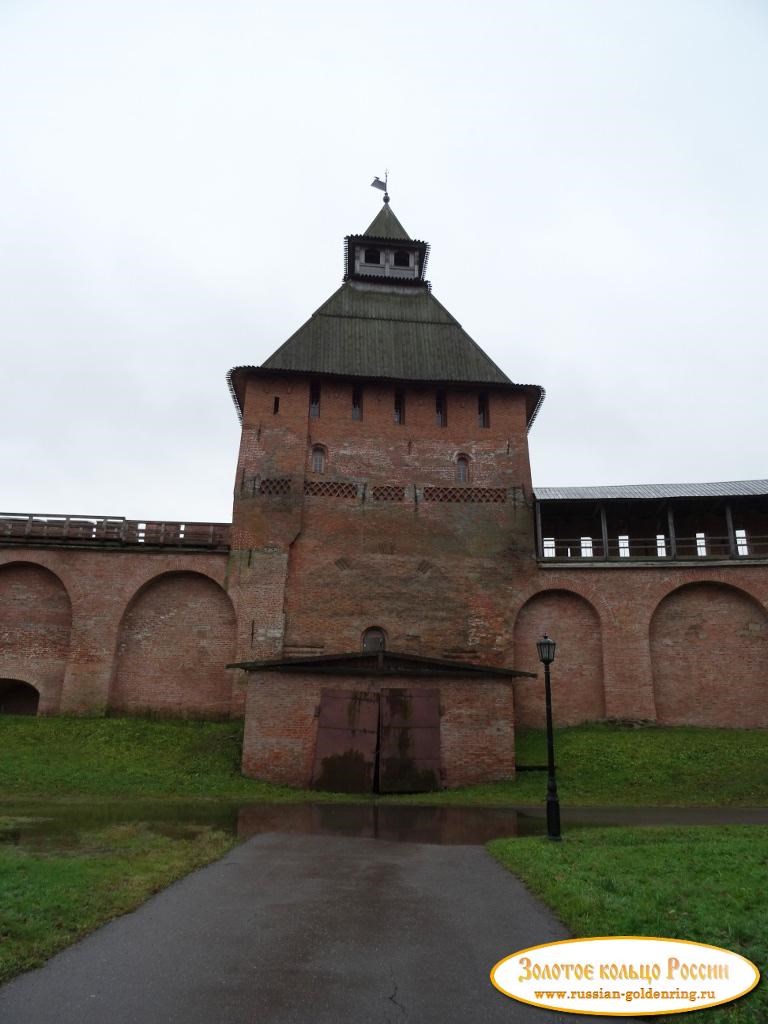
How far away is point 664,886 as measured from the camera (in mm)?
6633

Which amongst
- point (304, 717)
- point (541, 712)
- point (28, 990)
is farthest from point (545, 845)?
point (541, 712)

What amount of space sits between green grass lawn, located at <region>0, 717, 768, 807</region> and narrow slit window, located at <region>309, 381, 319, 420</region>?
1103 centimetres

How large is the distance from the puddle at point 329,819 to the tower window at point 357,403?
1436 cm

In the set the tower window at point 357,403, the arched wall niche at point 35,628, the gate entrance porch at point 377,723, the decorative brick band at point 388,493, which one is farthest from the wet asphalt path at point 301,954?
the tower window at point 357,403

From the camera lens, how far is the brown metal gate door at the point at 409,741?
53.9 ft

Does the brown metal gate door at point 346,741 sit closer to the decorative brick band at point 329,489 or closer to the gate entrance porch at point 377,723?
the gate entrance porch at point 377,723

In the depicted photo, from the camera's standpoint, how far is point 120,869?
7516mm

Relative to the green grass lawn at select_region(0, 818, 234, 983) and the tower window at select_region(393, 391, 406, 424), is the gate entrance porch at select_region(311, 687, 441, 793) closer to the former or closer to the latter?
the green grass lawn at select_region(0, 818, 234, 983)

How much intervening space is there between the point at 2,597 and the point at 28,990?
68.1 feet

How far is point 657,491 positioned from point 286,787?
16.7 m

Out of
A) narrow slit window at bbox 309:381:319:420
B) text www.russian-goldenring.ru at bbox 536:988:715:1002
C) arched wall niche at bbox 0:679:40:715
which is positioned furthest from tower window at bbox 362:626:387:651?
text www.russian-goldenring.ru at bbox 536:988:715:1002

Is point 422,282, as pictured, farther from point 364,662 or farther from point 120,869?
point 120,869

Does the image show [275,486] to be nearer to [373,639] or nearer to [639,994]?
[373,639]

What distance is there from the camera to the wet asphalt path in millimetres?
4211
